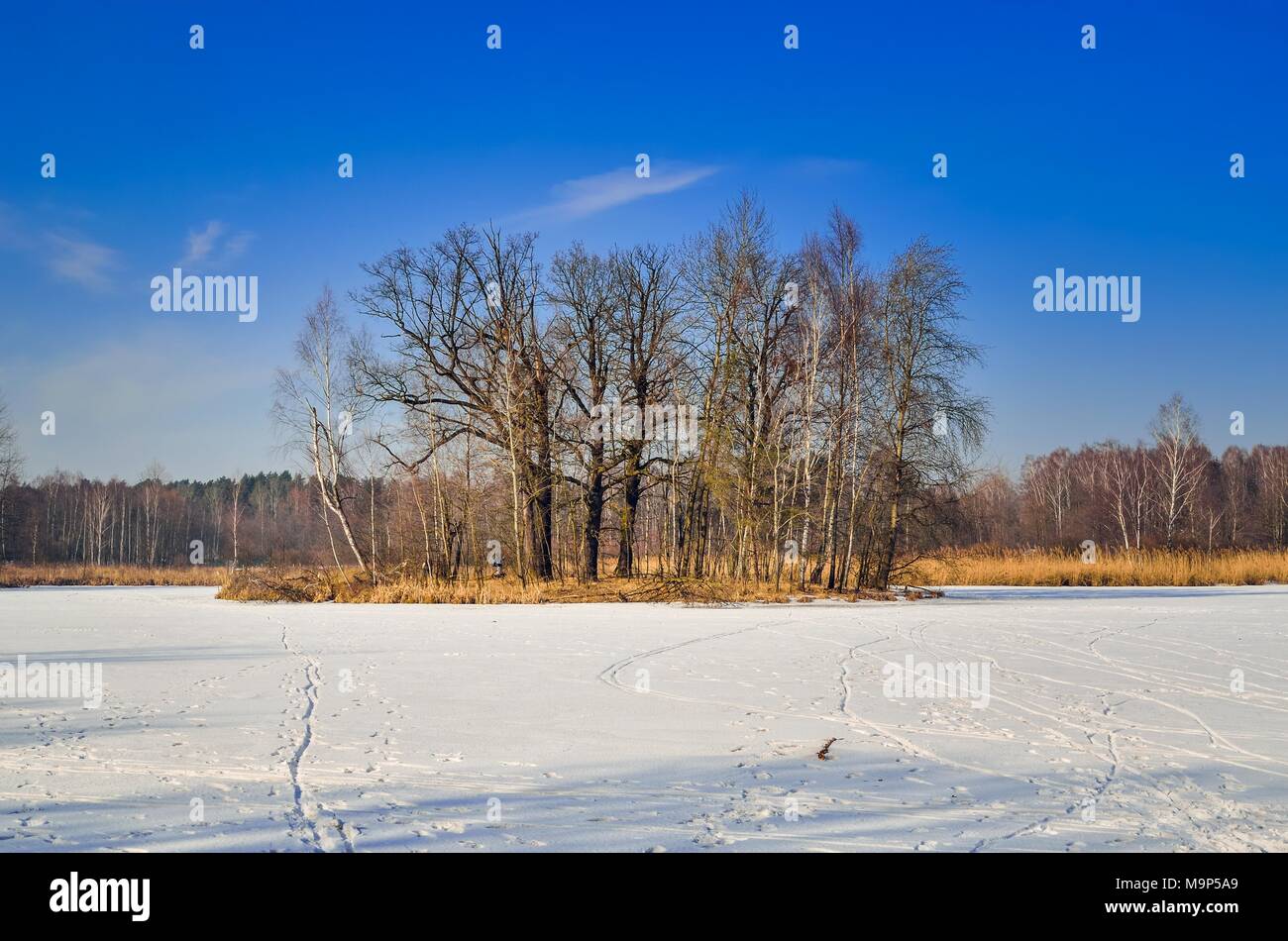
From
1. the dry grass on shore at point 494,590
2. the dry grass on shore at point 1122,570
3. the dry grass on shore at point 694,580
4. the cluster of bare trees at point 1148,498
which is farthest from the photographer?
the cluster of bare trees at point 1148,498

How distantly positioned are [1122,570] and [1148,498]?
4115cm

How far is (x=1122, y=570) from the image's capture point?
32.2 metres

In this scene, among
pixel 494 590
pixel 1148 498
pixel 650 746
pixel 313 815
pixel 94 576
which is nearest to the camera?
pixel 313 815

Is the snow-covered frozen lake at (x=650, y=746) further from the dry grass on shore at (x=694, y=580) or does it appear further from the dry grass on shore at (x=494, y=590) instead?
the dry grass on shore at (x=694, y=580)

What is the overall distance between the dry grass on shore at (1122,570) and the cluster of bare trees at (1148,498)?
50.6 ft

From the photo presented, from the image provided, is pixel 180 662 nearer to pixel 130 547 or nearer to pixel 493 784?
pixel 493 784

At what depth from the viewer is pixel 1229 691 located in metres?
9.41

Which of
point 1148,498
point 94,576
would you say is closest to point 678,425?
point 94,576

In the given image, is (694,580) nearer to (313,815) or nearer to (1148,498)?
(313,815)

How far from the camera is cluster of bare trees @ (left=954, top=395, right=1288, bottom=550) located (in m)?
58.3

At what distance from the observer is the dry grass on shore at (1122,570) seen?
3169cm

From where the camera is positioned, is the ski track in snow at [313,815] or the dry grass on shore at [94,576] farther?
the dry grass on shore at [94,576]

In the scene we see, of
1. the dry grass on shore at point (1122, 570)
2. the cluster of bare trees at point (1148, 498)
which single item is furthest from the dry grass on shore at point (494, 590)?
the cluster of bare trees at point (1148, 498)
